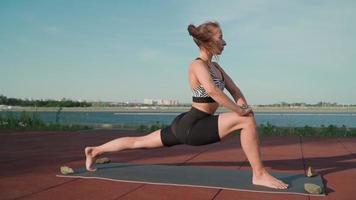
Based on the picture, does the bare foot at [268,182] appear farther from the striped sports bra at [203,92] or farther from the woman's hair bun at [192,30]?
the woman's hair bun at [192,30]

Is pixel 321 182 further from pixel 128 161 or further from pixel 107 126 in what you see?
pixel 107 126

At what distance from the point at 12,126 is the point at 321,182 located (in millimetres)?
12266

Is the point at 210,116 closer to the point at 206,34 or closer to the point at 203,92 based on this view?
the point at 203,92

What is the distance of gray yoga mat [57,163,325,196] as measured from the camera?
14.2ft

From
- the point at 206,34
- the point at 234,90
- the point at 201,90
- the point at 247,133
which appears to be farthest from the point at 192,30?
the point at 247,133

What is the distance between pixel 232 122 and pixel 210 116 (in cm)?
27

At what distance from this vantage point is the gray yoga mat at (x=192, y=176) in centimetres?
434

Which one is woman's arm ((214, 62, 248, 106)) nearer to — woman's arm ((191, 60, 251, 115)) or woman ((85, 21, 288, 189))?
woman ((85, 21, 288, 189))

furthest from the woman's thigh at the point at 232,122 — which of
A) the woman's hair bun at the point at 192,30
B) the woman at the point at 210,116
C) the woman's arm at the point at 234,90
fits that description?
the woman's hair bun at the point at 192,30


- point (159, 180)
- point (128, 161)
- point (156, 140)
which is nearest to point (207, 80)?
point (156, 140)

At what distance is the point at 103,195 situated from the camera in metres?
4.04

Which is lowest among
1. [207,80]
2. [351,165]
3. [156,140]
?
[351,165]

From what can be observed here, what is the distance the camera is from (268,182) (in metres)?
4.27

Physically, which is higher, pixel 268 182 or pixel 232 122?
pixel 232 122
